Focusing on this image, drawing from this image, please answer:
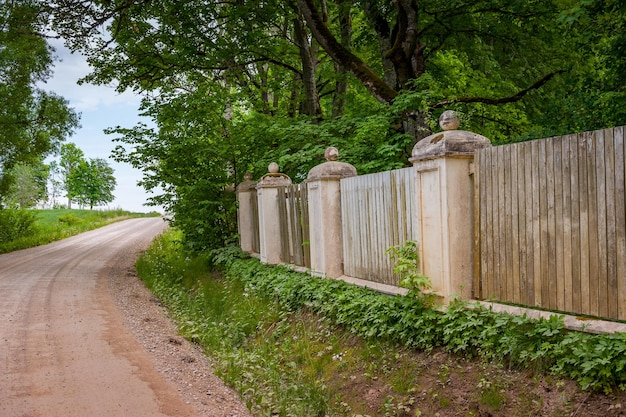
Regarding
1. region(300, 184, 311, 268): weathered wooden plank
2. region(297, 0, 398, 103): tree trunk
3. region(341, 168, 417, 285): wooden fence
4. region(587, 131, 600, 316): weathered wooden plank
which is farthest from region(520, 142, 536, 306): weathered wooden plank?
region(297, 0, 398, 103): tree trunk

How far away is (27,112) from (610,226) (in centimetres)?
2126

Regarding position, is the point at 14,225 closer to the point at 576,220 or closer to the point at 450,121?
the point at 450,121

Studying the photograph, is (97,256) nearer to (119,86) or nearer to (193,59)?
(119,86)

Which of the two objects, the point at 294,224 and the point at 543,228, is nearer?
the point at 543,228

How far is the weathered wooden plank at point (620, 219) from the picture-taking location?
4.03 metres

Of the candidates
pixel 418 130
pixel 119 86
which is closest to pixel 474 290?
pixel 418 130

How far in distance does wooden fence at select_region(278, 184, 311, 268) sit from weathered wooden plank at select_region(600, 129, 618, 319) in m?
5.49

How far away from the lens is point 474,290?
545 centimetres

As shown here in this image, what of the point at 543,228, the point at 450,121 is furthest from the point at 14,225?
the point at 543,228

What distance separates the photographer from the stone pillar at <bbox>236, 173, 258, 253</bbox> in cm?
1234

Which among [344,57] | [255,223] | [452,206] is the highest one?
[344,57]

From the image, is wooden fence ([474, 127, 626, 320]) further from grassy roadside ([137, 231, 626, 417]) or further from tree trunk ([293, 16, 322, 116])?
tree trunk ([293, 16, 322, 116])

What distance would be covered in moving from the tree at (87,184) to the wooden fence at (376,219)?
7042cm

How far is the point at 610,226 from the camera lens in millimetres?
4137
